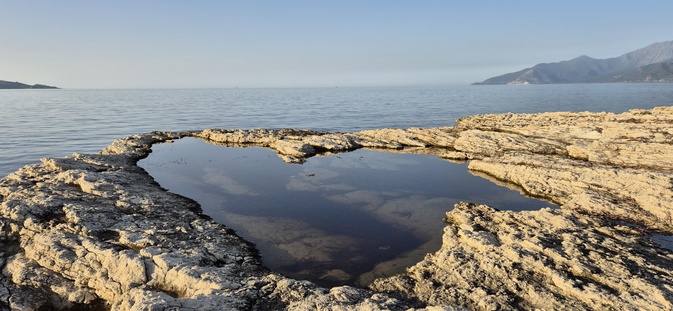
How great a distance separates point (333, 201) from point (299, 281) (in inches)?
430

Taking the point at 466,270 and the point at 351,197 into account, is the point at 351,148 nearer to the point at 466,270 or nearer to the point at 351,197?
the point at 351,197

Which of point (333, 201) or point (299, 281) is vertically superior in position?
point (299, 281)

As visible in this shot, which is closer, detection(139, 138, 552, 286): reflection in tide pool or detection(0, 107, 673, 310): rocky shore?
detection(0, 107, 673, 310): rocky shore

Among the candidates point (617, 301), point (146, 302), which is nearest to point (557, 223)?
point (617, 301)

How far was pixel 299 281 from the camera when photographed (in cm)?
1196

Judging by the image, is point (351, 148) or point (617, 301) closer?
point (617, 301)

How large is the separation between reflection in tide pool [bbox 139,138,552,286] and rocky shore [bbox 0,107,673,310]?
1.43 meters

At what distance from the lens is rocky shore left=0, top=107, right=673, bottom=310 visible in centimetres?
1098

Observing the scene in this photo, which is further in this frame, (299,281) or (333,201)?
(333,201)

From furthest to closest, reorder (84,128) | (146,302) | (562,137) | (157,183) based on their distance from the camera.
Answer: (84,128) < (562,137) < (157,183) < (146,302)

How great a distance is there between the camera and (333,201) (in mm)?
22750

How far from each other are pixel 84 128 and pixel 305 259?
66051 mm

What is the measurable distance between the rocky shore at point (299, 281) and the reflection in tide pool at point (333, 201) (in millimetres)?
1433

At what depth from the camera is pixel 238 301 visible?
35.3ft
